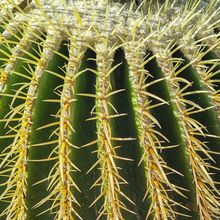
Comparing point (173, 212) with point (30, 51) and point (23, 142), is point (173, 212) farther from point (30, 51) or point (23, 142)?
point (30, 51)

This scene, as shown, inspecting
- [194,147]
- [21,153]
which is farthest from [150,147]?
[21,153]

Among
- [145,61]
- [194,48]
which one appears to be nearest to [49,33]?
[145,61]

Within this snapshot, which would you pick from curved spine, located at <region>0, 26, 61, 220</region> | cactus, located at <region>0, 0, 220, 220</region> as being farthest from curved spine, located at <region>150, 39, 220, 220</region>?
curved spine, located at <region>0, 26, 61, 220</region>

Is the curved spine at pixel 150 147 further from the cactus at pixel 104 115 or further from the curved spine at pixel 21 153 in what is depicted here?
the curved spine at pixel 21 153

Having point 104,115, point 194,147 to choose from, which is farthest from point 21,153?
point 194,147

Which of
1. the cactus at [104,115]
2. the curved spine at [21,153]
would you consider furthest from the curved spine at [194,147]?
the curved spine at [21,153]

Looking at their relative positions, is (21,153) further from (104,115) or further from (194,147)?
(194,147)

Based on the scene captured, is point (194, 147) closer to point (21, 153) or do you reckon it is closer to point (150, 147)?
point (150, 147)

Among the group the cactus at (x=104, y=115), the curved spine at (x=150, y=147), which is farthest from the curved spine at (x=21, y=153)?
the curved spine at (x=150, y=147)
